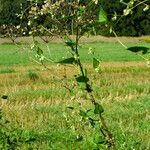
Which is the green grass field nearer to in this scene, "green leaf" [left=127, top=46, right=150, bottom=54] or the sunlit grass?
the sunlit grass

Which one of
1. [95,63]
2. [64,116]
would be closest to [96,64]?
[95,63]

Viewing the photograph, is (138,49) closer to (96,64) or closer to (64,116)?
(96,64)

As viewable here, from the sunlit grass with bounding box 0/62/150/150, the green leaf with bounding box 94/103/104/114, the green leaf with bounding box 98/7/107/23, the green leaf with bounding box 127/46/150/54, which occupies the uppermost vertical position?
the green leaf with bounding box 98/7/107/23

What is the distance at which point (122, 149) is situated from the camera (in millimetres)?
5508

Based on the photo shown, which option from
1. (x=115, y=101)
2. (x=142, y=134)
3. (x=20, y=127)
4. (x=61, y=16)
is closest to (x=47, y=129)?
(x=20, y=127)

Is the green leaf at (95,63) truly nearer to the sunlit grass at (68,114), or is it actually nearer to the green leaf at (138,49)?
the green leaf at (138,49)

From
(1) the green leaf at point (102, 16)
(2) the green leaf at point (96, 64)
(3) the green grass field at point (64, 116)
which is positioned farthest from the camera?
(3) the green grass field at point (64, 116)

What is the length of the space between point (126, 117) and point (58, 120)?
1.17 m

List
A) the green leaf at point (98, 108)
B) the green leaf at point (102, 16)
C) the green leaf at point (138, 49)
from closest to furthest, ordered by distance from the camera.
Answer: the green leaf at point (138, 49) → the green leaf at point (102, 16) → the green leaf at point (98, 108)

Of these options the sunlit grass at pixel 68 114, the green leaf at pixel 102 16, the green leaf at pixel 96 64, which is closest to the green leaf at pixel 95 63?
the green leaf at pixel 96 64

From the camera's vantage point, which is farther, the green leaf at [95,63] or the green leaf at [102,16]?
the green leaf at [95,63]

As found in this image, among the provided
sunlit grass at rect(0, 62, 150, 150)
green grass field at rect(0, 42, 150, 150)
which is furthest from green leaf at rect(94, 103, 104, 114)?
sunlit grass at rect(0, 62, 150, 150)

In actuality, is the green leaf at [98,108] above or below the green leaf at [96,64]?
below

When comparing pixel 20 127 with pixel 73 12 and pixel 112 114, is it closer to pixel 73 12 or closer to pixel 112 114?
pixel 112 114
